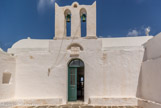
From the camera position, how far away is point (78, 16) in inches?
349

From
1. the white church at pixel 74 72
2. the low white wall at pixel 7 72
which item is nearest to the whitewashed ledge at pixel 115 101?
the white church at pixel 74 72

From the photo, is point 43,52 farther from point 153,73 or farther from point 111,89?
point 153,73

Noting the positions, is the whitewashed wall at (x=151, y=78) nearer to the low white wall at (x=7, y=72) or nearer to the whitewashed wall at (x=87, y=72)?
the whitewashed wall at (x=87, y=72)

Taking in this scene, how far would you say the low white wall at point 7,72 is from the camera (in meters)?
7.57

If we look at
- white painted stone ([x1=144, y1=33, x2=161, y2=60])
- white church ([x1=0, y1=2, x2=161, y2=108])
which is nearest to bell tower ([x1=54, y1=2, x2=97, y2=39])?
white church ([x1=0, y1=2, x2=161, y2=108])

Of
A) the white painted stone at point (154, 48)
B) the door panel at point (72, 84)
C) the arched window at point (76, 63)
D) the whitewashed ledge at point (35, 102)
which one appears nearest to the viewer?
the white painted stone at point (154, 48)

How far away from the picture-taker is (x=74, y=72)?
8539 mm

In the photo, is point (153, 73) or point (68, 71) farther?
point (68, 71)

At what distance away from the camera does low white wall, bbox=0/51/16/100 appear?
757 cm

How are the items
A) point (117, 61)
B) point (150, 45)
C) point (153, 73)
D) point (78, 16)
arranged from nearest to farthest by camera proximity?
point (153, 73) → point (150, 45) → point (117, 61) → point (78, 16)

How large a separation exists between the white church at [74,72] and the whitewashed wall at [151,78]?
0.06m

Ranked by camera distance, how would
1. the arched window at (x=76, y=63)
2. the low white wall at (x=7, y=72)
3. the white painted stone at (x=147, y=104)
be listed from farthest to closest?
the arched window at (x=76, y=63)
the low white wall at (x=7, y=72)
the white painted stone at (x=147, y=104)

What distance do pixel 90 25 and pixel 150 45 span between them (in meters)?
3.52

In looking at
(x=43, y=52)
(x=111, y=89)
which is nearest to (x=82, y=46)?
(x=43, y=52)
